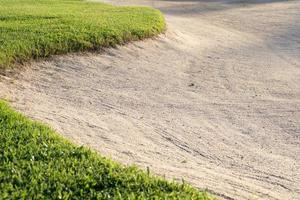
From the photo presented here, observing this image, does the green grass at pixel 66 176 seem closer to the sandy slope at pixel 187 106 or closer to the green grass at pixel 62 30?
the sandy slope at pixel 187 106

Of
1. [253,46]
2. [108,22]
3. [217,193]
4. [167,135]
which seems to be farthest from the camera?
[253,46]

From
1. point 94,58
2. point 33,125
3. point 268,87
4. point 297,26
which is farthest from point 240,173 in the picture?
point 297,26

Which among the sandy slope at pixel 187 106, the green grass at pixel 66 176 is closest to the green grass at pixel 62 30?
the sandy slope at pixel 187 106

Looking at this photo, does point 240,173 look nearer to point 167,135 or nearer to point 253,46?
point 167,135

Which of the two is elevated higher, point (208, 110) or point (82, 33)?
point (82, 33)

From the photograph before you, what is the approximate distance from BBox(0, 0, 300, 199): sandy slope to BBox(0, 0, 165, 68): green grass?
0.93ft

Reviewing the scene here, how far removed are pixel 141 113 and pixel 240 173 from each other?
233 cm

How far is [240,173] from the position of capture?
18.9 ft

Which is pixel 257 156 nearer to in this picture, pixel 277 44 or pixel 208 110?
pixel 208 110

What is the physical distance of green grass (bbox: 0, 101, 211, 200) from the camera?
4.32m

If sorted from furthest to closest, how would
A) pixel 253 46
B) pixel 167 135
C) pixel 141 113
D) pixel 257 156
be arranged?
pixel 253 46 < pixel 141 113 < pixel 167 135 < pixel 257 156

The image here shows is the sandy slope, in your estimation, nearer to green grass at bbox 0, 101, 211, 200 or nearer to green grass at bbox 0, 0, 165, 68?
green grass at bbox 0, 0, 165, 68

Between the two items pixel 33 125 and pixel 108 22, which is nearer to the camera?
pixel 33 125

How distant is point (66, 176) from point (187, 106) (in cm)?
393
